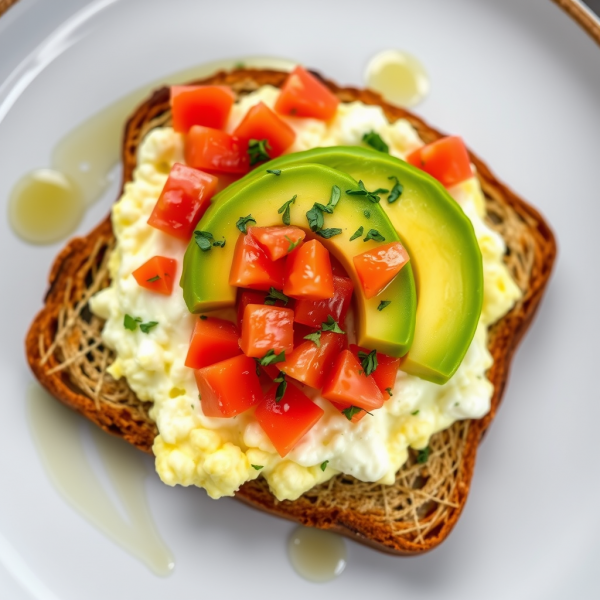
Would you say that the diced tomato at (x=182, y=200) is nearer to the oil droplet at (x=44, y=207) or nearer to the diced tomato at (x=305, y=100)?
the diced tomato at (x=305, y=100)

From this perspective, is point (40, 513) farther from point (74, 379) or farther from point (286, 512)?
point (286, 512)

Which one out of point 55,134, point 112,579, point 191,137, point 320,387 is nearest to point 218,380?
point 320,387

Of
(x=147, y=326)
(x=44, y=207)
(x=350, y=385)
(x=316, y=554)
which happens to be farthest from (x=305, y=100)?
(x=316, y=554)

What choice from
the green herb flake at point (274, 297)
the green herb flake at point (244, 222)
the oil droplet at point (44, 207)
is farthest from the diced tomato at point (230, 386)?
the oil droplet at point (44, 207)

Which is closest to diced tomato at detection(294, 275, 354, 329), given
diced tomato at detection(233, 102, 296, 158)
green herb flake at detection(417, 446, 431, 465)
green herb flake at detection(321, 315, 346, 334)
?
green herb flake at detection(321, 315, 346, 334)

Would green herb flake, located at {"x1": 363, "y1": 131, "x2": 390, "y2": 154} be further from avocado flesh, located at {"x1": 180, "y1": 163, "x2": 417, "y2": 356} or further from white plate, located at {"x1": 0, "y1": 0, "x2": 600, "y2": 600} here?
white plate, located at {"x1": 0, "y1": 0, "x2": 600, "y2": 600}

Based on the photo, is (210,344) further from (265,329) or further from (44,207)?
(44,207)

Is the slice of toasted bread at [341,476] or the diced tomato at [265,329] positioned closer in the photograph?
the diced tomato at [265,329]
